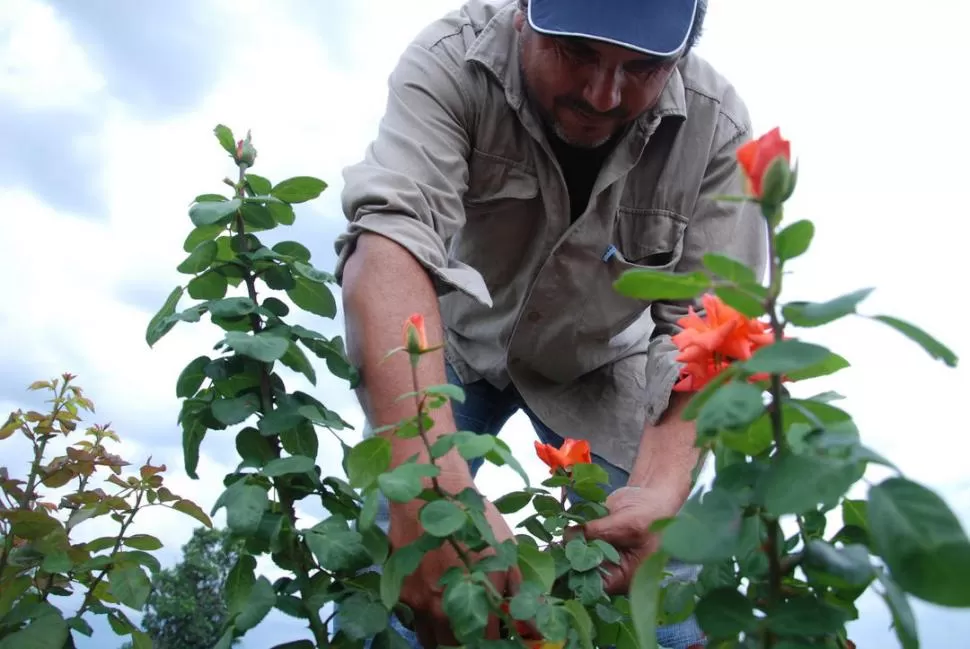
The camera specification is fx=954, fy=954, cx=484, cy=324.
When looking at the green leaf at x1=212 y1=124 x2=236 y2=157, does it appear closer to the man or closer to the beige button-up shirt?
the man

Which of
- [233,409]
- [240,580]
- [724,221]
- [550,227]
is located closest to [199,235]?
[233,409]

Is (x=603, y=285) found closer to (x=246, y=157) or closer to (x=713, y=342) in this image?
(x=246, y=157)

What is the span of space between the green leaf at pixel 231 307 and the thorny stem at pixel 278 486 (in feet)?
0.15

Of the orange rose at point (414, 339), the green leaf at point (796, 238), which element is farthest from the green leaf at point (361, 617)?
the green leaf at point (796, 238)

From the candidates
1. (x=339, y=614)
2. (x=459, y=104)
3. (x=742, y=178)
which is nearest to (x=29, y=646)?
(x=339, y=614)

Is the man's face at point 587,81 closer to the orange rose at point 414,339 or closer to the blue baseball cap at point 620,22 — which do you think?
the blue baseball cap at point 620,22

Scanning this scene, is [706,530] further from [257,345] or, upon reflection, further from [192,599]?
[192,599]

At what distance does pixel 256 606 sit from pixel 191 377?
40 cm

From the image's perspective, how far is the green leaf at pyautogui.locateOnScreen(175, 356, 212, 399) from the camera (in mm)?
1438

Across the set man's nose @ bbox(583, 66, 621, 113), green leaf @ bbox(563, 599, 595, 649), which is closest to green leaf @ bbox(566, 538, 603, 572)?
green leaf @ bbox(563, 599, 595, 649)

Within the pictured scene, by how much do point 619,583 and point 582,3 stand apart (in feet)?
3.95

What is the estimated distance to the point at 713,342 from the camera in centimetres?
97

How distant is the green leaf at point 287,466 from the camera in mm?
1240

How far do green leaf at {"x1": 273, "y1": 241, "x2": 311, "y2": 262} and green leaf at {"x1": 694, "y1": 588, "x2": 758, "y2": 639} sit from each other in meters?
0.89
